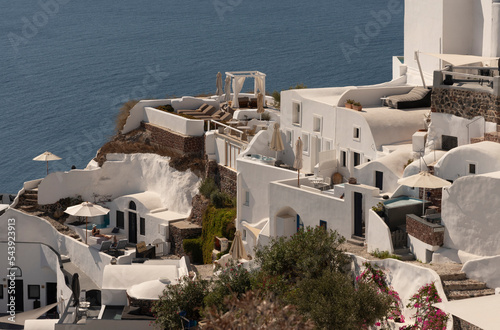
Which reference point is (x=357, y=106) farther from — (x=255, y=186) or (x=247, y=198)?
(x=247, y=198)

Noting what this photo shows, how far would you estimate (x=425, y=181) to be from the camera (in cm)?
3566

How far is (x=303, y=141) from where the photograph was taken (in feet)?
163

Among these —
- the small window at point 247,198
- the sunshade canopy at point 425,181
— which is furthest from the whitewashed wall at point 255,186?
the sunshade canopy at point 425,181

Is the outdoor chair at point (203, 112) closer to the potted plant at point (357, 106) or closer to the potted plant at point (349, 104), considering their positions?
the potted plant at point (349, 104)

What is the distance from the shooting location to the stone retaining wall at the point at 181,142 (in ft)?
187

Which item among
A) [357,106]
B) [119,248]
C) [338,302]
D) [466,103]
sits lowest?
[119,248]

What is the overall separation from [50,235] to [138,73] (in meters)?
87.6

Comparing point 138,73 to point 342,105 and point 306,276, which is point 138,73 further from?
point 306,276

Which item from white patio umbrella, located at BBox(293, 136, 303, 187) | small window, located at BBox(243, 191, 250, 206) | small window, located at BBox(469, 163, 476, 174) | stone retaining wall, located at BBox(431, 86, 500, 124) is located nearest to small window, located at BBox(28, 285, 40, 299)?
small window, located at BBox(243, 191, 250, 206)

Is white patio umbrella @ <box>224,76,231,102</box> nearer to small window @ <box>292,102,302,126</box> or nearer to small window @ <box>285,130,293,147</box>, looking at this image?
small window @ <box>285,130,293,147</box>

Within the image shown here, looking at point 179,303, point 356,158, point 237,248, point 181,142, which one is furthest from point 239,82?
point 179,303

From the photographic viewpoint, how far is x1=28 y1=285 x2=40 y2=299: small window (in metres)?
57.7

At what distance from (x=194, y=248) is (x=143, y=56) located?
104 metres

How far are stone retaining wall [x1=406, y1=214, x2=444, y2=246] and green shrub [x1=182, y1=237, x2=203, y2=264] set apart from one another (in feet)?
62.7
